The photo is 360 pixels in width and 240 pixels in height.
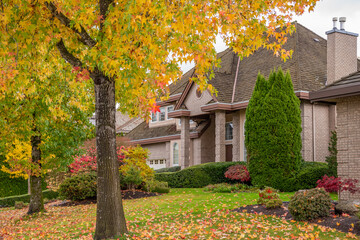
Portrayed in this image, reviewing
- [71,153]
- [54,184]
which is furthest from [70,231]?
[54,184]

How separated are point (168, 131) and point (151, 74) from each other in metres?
22.0

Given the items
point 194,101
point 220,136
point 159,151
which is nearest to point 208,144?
point 194,101

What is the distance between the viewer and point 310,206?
9.68 m

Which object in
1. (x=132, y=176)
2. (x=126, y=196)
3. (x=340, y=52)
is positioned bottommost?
A: (x=126, y=196)

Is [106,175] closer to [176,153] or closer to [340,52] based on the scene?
[340,52]

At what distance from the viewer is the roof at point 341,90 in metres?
11.3

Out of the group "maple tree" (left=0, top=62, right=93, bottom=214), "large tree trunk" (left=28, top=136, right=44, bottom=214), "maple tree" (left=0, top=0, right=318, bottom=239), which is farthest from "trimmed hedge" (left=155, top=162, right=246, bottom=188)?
"maple tree" (left=0, top=0, right=318, bottom=239)

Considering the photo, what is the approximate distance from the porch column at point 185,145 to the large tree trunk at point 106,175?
16398 millimetres

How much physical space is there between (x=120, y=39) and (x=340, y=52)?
49.9 feet

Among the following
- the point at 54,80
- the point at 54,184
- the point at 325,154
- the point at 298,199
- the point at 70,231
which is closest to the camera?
the point at 298,199

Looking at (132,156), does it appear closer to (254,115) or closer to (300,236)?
(254,115)

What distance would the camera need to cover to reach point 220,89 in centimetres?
2366

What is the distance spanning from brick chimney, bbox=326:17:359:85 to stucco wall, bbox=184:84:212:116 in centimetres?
706

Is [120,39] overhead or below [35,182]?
overhead
